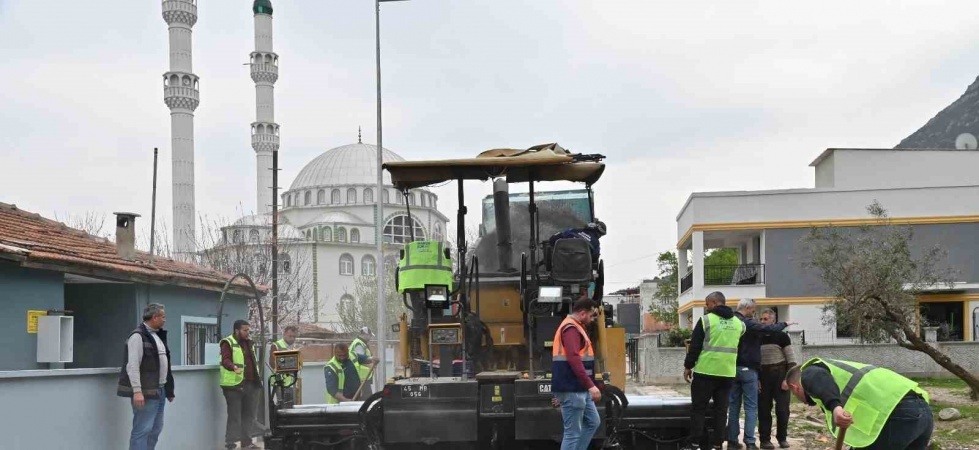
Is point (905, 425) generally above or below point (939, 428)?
above

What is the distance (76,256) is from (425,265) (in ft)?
23.1

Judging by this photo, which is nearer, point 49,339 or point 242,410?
point 242,410

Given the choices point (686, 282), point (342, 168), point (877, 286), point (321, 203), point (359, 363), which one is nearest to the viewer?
point (359, 363)

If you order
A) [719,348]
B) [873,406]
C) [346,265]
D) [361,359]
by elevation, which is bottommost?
[361,359]

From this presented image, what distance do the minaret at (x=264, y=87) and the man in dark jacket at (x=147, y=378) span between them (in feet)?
255

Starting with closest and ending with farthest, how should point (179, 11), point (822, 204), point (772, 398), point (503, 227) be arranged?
1. point (503, 227)
2. point (772, 398)
3. point (822, 204)
4. point (179, 11)

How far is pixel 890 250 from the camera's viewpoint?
78.9 feet

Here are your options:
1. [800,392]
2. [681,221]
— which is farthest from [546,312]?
[681,221]

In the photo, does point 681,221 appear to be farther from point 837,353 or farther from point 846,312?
Answer: point 846,312

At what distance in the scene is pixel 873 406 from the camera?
6754 mm

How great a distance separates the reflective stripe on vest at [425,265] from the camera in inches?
441

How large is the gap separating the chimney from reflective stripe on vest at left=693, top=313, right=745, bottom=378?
10.7 m

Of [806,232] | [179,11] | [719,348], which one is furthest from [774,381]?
[179,11]

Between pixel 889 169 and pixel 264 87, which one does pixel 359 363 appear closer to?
pixel 889 169
